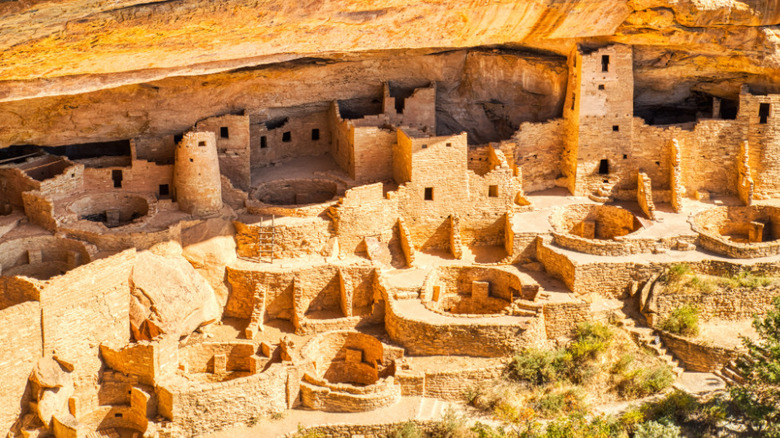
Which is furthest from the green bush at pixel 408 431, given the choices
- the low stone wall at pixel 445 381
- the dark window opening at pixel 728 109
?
the dark window opening at pixel 728 109

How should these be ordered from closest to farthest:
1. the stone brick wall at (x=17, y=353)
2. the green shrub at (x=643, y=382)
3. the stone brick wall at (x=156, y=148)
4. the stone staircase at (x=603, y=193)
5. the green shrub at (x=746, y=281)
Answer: the stone brick wall at (x=17, y=353), the green shrub at (x=643, y=382), the green shrub at (x=746, y=281), the stone brick wall at (x=156, y=148), the stone staircase at (x=603, y=193)

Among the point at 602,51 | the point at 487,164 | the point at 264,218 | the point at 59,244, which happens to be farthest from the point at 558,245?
the point at 59,244

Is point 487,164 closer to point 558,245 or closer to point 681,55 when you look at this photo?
point 558,245

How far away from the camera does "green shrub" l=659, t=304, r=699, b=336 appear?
2173 centimetres

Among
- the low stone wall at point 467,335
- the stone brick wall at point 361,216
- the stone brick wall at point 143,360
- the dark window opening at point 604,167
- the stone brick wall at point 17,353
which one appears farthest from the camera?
the dark window opening at point 604,167

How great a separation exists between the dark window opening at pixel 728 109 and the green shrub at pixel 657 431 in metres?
9.34

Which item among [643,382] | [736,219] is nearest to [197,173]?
[643,382]

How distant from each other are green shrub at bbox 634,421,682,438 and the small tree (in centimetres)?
126

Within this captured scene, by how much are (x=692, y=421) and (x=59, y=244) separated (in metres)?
11.8

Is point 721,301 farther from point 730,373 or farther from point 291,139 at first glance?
point 291,139

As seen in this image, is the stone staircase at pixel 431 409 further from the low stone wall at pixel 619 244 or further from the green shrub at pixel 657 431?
the low stone wall at pixel 619 244

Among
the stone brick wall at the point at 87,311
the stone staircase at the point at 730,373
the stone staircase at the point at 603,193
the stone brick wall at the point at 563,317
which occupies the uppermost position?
the stone staircase at the point at 603,193

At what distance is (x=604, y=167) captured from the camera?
25.6 metres

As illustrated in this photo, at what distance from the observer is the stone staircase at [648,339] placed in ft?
70.1
